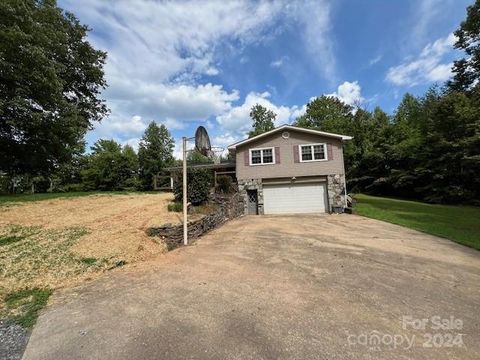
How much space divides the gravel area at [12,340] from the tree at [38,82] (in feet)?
37.7

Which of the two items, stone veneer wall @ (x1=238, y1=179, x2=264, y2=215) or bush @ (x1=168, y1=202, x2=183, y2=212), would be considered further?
stone veneer wall @ (x1=238, y1=179, x2=264, y2=215)

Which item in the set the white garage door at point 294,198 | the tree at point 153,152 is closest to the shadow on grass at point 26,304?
the white garage door at point 294,198

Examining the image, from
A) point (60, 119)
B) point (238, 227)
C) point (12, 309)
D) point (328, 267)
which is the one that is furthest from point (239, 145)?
point (12, 309)

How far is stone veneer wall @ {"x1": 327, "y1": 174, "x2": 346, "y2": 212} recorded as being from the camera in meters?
16.8

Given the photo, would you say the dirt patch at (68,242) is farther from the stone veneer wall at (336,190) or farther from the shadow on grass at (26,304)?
the stone veneer wall at (336,190)

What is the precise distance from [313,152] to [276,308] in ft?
47.1

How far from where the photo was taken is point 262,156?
59.6 ft

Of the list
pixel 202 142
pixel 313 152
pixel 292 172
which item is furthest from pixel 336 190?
pixel 202 142

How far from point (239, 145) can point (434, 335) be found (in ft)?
51.5

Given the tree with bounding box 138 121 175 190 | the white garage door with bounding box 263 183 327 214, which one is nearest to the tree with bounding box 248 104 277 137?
the tree with bounding box 138 121 175 190

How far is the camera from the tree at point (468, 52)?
22.0 meters

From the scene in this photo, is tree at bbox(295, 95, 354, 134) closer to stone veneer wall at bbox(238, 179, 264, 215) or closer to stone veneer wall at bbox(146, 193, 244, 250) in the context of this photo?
stone veneer wall at bbox(238, 179, 264, 215)

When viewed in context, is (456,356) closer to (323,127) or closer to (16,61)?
(16,61)

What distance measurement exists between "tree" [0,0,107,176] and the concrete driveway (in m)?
11.0
